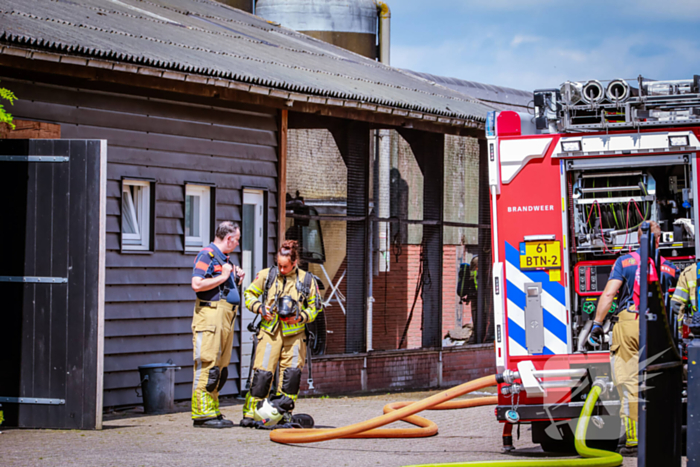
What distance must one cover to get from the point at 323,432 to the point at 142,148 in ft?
14.0

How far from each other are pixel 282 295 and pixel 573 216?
2874 millimetres

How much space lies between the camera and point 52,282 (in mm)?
8469

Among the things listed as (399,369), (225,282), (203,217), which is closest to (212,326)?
(225,282)

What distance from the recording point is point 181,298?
11.0m

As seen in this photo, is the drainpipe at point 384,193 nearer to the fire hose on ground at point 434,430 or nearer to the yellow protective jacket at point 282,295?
the yellow protective jacket at point 282,295

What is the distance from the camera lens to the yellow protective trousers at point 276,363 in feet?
29.5

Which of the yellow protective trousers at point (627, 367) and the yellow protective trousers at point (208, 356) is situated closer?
the yellow protective trousers at point (627, 367)

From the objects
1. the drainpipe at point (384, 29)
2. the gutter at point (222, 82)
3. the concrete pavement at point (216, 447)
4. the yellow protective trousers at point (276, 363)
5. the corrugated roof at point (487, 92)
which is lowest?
the concrete pavement at point (216, 447)

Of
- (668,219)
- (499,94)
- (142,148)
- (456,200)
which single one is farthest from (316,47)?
(668,219)

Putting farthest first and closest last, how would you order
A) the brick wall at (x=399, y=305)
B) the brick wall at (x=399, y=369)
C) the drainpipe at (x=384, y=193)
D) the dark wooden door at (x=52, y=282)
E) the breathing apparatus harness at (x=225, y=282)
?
the drainpipe at (x=384, y=193) → the brick wall at (x=399, y=305) → the brick wall at (x=399, y=369) → the breathing apparatus harness at (x=225, y=282) → the dark wooden door at (x=52, y=282)

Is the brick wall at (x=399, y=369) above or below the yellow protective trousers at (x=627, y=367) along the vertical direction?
below

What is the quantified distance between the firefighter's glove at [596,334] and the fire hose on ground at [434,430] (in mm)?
467

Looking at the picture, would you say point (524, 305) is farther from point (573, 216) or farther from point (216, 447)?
point (216, 447)

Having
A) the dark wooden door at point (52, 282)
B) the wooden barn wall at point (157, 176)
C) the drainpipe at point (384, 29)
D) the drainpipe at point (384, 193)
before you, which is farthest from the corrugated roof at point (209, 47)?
the drainpipe at point (384, 29)
